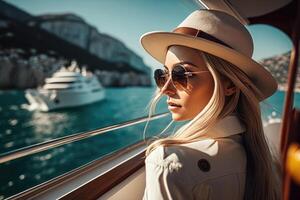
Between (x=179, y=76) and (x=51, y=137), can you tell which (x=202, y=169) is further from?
(x=51, y=137)

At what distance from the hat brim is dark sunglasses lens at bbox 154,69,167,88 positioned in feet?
0.25

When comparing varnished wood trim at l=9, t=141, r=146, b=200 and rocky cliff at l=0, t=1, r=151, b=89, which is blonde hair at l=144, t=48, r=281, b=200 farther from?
rocky cliff at l=0, t=1, r=151, b=89

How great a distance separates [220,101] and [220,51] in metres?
0.11

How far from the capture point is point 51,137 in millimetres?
20094

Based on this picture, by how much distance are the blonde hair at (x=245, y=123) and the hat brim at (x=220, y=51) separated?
0.9 inches

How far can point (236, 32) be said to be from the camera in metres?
0.67

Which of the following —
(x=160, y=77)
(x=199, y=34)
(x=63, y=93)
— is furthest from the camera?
(x=63, y=93)

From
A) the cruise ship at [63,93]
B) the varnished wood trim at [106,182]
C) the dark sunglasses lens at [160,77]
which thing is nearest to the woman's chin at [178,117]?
the dark sunglasses lens at [160,77]

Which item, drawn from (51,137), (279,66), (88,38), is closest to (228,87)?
(279,66)

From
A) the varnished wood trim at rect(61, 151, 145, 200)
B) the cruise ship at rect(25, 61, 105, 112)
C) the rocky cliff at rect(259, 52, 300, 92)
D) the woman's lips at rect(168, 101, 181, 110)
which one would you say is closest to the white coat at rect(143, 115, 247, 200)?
the woman's lips at rect(168, 101, 181, 110)

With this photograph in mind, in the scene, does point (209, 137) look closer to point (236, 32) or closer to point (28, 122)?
point (236, 32)

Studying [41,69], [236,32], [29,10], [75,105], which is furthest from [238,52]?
[29,10]

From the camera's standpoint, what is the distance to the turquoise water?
568 inches

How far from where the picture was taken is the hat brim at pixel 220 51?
626 mm
